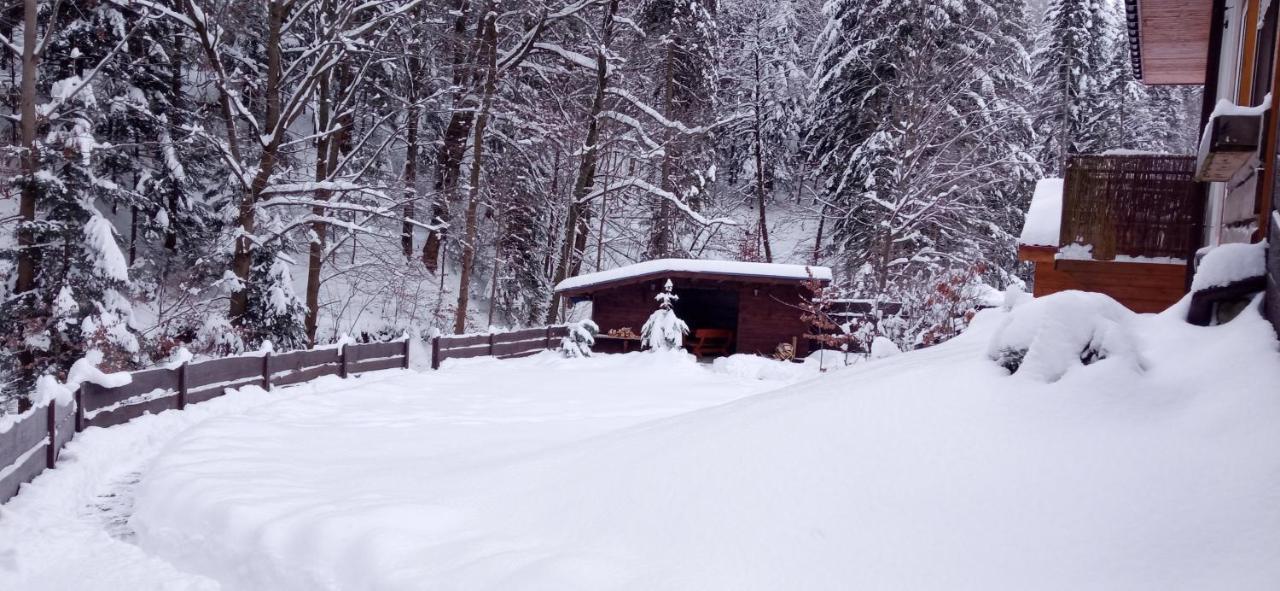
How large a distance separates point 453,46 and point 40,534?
16.6 metres

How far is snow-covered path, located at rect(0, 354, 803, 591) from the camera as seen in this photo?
5.59 metres

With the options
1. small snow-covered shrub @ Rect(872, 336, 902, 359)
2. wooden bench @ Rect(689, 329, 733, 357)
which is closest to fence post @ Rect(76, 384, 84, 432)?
small snow-covered shrub @ Rect(872, 336, 902, 359)

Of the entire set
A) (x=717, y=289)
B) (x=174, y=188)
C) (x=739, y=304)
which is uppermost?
(x=174, y=188)

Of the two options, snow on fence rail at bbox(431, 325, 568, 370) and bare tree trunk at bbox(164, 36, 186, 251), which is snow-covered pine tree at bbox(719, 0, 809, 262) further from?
bare tree trunk at bbox(164, 36, 186, 251)

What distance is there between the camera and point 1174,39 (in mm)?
9633

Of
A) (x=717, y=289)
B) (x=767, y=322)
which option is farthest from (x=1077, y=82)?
(x=717, y=289)

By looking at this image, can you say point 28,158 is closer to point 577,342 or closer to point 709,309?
point 577,342

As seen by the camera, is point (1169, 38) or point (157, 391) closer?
point (1169, 38)

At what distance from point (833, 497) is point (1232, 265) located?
2.06 metres

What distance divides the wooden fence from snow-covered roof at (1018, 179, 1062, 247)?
9.61 meters

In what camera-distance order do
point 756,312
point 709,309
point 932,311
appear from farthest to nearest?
1. point 709,309
2. point 756,312
3. point 932,311

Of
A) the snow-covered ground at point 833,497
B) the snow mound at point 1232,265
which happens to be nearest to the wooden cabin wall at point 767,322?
the snow-covered ground at point 833,497

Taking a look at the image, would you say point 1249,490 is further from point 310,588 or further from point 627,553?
point 310,588

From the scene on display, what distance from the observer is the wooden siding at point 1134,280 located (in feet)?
24.1
